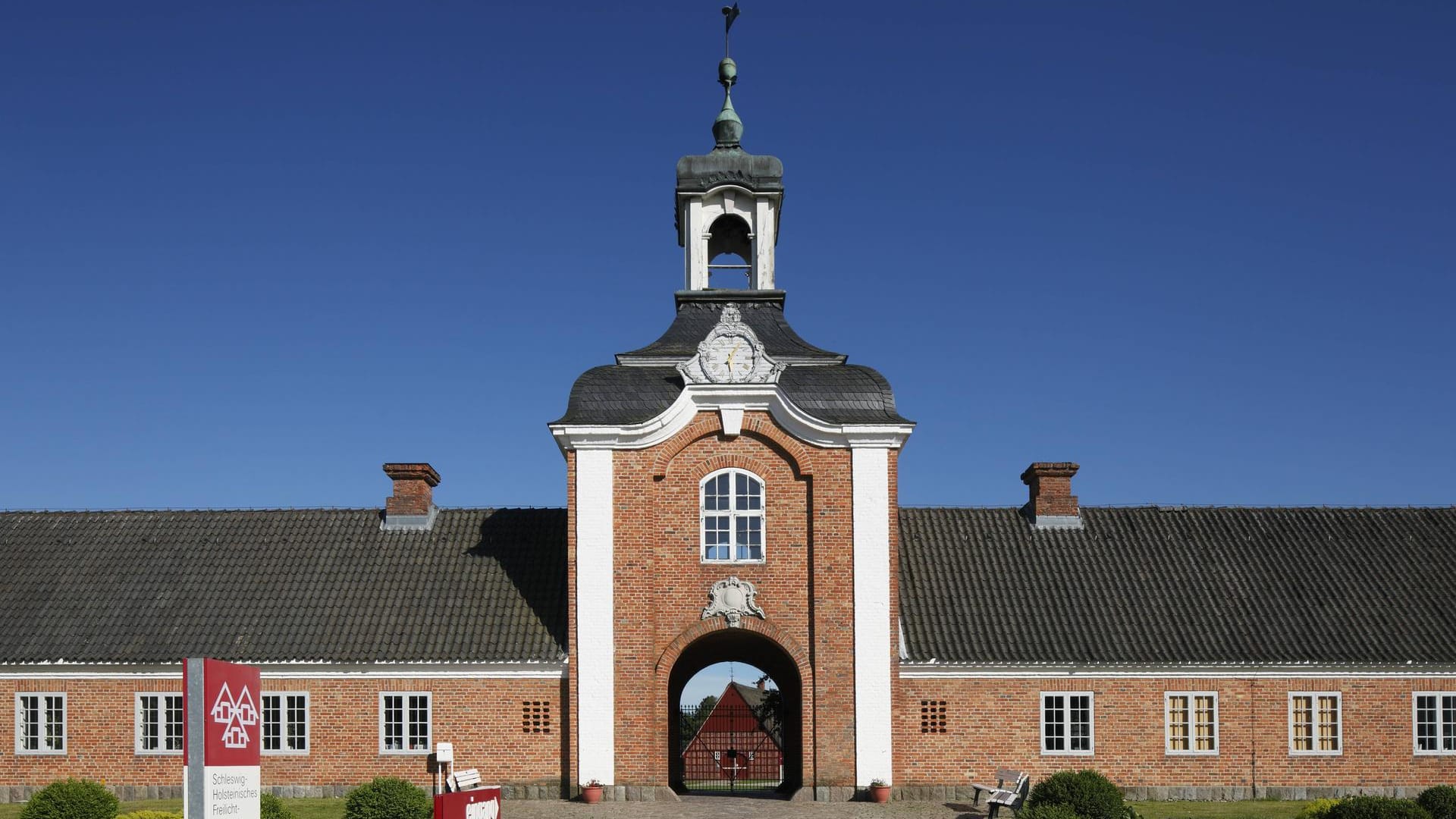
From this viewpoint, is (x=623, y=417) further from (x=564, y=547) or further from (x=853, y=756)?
(x=853, y=756)

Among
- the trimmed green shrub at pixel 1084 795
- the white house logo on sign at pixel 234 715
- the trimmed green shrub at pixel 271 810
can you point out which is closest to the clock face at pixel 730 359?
the trimmed green shrub at pixel 1084 795

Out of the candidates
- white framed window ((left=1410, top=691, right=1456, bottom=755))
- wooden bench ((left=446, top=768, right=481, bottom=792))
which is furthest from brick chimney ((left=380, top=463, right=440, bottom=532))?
white framed window ((left=1410, top=691, right=1456, bottom=755))

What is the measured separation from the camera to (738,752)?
4584 cm

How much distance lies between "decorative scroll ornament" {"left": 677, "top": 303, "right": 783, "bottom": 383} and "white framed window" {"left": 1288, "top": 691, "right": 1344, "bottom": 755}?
1217cm

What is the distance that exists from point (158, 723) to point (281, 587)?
3.69 metres

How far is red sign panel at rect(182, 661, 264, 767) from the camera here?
14.7 m

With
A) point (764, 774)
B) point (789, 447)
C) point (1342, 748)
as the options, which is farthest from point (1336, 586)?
point (764, 774)

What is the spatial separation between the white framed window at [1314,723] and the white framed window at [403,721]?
667 inches

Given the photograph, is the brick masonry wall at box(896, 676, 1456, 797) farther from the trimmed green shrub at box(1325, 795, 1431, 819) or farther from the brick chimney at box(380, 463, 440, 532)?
the brick chimney at box(380, 463, 440, 532)

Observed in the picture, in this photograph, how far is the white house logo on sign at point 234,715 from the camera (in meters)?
14.9

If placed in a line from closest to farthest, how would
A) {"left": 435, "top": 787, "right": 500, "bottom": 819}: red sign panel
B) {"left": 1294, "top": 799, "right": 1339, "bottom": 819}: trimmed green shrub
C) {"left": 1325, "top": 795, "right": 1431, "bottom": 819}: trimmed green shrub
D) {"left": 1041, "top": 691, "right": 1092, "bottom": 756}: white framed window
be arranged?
{"left": 435, "top": 787, "right": 500, "bottom": 819}: red sign panel, {"left": 1325, "top": 795, "right": 1431, "bottom": 819}: trimmed green shrub, {"left": 1294, "top": 799, "right": 1339, "bottom": 819}: trimmed green shrub, {"left": 1041, "top": 691, "right": 1092, "bottom": 756}: white framed window

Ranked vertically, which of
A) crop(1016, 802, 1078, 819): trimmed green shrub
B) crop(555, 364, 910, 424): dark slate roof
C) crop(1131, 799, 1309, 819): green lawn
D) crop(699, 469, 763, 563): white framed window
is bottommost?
crop(1131, 799, 1309, 819): green lawn

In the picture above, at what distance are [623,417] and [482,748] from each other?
22.9ft

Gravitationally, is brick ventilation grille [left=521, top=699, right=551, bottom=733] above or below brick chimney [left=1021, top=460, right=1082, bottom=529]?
below
